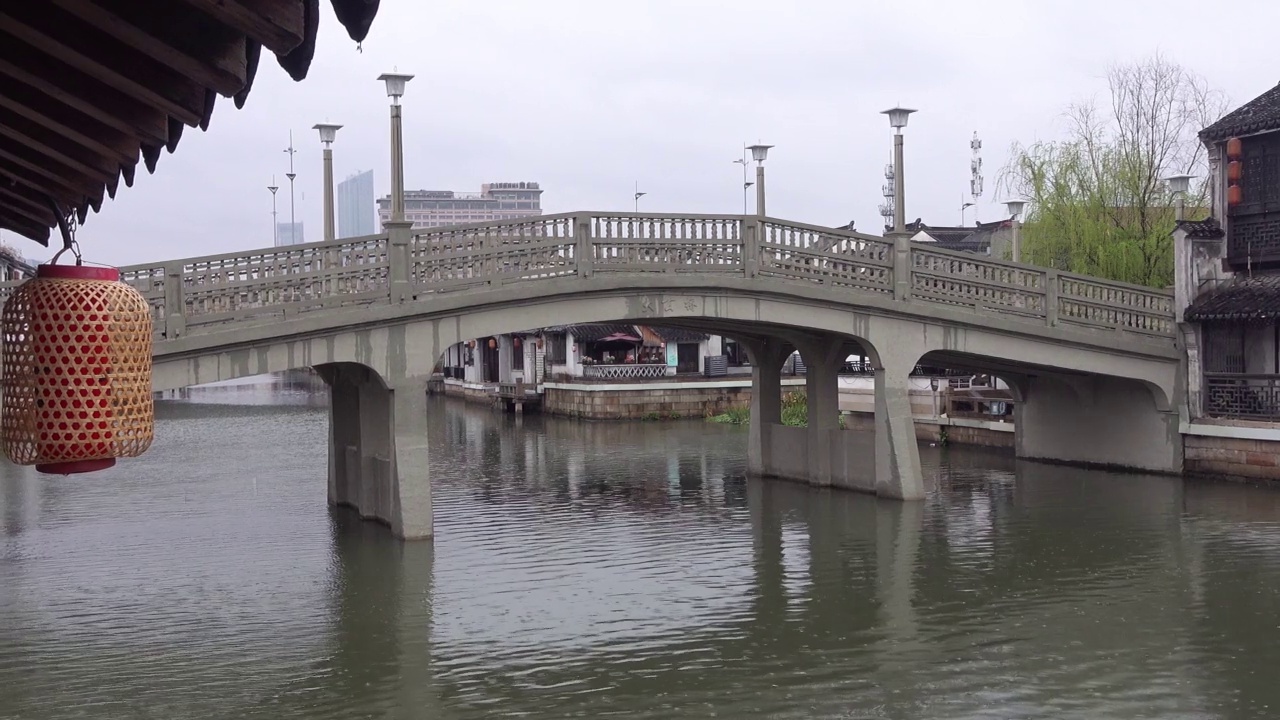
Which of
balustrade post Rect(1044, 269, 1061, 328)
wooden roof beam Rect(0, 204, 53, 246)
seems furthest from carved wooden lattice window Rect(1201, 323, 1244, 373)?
wooden roof beam Rect(0, 204, 53, 246)

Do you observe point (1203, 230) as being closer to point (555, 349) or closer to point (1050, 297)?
point (1050, 297)

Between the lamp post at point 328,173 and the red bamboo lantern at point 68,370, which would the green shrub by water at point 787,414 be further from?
the red bamboo lantern at point 68,370

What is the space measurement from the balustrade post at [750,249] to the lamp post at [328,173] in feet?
17.8

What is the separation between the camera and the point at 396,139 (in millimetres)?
14930

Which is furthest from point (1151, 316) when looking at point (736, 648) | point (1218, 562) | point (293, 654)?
point (293, 654)

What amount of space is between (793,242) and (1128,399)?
266 inches

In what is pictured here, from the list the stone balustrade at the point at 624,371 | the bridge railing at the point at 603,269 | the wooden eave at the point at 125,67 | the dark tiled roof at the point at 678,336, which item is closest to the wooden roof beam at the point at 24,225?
the wooden eave at the point at 125,67

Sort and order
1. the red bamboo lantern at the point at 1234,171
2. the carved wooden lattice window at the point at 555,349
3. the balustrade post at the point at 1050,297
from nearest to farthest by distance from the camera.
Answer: the balustrade post at the point at 1050,297, the red bamboo lantern at the point at 1234,171, the carved wooden lattice window at the point at 555,349

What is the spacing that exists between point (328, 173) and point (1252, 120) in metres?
13.1

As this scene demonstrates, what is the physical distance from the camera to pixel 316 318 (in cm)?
1440

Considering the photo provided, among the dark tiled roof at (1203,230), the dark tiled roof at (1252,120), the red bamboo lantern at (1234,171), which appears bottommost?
the dark tiled roof at (1203,230)

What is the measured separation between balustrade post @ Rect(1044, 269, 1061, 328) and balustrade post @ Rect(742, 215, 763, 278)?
449 centimetres

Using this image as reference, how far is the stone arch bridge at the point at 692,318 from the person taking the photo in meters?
14.3

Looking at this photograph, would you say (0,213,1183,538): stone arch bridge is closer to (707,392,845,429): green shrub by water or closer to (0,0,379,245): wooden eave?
(707,392,845,429): green shrub by water
